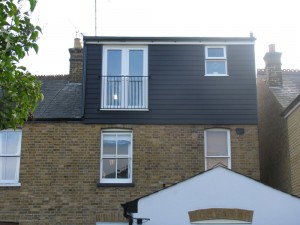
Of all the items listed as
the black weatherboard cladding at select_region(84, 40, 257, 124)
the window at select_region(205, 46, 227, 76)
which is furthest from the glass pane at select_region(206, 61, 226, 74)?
the black weatherboard cladding at select_region(84, 40, 257, 124)

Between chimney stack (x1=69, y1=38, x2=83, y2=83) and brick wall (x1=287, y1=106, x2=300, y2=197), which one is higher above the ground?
chimney stack (x1=69, y1=38, x2=83, y2=83)

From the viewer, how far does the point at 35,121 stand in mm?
18078

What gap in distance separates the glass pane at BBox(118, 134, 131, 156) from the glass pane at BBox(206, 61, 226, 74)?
3.74 meters

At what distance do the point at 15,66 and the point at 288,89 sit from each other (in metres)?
14.5

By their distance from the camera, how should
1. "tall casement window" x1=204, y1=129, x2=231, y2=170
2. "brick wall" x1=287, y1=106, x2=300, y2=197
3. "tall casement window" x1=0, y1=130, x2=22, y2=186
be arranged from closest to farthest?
"brick wall" x1=287, y1=106, x2=300, y2=197 < "tall casement window" x1=0, y1=130, x2=22, y2=186 < "tall casement window" x1=204, y1=129, x2=231, y2=170

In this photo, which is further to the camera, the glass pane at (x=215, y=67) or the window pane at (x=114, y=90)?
the glass pane at (x=215, y=67)

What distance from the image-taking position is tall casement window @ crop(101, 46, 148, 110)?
727 inches

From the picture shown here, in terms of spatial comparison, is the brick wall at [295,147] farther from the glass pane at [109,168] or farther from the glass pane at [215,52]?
the glass pane at [109,168]

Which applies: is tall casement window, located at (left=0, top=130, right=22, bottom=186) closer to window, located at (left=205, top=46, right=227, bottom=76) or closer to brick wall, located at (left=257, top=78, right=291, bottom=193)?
window, located at (left=205, top=46, right=227, bottom=76)

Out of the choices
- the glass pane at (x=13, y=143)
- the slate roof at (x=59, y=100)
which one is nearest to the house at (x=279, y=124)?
the slate roof at (x=59, y=100)

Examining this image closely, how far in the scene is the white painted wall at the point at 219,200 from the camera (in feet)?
41.8

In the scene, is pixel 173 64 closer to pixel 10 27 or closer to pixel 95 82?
pixel 95 82

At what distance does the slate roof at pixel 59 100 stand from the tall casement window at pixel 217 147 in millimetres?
4497

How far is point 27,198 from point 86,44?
575 centimetres
